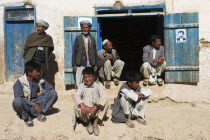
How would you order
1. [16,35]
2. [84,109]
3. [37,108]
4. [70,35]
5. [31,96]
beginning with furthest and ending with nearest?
1. [16,35]
2. [70,35]
3. [31,96]
4. [37,108]
5. [84,109]

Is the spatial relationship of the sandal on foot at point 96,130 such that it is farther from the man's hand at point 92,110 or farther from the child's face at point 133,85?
the child's face at point 133,85

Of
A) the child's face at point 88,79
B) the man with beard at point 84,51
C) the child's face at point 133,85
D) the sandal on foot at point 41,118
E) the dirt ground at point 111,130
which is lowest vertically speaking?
the dirt ground at point 111,130

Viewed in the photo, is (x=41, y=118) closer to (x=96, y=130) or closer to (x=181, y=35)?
(x=96, y=130)

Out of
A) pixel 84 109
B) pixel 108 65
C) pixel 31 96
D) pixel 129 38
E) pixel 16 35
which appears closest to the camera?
pixel 84 109

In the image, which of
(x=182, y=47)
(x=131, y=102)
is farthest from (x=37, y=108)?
(x=182, y=47)

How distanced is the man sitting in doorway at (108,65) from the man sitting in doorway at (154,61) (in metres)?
0.50

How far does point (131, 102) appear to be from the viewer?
466 cm

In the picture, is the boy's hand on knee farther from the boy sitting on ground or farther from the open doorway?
the open doorway

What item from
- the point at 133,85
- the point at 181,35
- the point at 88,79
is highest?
the point at 181,35

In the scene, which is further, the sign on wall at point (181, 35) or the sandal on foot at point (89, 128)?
the sign on wall at point (181, 35)

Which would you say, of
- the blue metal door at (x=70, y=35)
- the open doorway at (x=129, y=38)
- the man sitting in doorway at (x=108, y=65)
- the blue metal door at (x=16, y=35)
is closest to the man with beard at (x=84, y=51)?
the man sitting in doorway at (x=108, y=65)

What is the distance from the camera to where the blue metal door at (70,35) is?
20.9 feet

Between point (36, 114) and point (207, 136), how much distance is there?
2.65m

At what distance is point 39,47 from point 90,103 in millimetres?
2011
